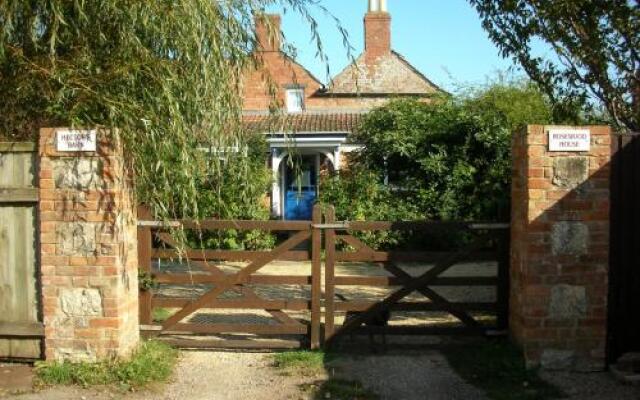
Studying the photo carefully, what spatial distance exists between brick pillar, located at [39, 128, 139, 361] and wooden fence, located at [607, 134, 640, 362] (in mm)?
4234

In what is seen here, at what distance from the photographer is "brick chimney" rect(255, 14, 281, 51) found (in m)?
5.50

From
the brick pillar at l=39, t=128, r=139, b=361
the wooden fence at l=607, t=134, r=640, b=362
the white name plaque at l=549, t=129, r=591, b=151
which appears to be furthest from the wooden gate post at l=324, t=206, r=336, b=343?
the wooden fence at l=607, t=134, r=640, b=362

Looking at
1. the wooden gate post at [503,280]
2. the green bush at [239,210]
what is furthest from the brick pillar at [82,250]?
the green bush at [239,210]

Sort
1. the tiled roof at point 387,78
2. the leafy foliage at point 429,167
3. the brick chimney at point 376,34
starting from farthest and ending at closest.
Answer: the brick chimney at point 376,34 < the tiled roof at point 387,78 < the leafy foliage at point 429,167

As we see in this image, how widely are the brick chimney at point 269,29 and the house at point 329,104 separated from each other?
7.50 meters

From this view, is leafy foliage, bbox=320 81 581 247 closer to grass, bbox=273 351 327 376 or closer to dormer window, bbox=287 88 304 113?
grass, bbox=273 351 327 376

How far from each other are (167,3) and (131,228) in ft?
6.49

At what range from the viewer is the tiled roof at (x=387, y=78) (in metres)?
23.2

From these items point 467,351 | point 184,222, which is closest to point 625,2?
point 467,351

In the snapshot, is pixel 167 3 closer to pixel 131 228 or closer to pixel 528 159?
pixel 131 228

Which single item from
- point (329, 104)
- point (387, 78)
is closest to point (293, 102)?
point (329, 104)

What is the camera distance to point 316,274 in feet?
19.4

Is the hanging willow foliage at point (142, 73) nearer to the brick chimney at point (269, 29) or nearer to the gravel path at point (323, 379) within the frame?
the brick chimney at point (269, 29)

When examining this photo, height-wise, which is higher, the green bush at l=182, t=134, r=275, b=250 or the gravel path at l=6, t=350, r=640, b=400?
the green bush at l=182, t=134, r=275, b=250
